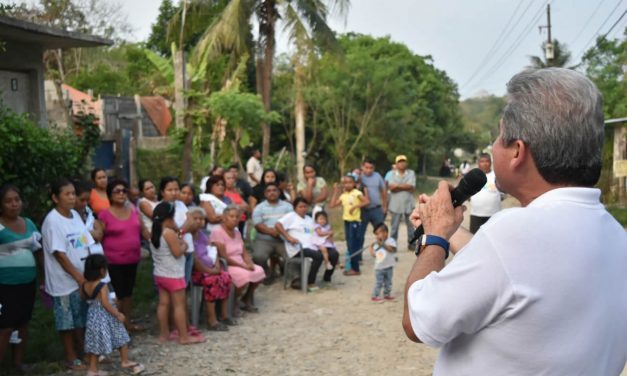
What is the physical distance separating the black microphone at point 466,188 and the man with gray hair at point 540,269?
281 millimetres

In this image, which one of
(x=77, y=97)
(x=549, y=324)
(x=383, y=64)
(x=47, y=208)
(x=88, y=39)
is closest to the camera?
(x=549, y=324)

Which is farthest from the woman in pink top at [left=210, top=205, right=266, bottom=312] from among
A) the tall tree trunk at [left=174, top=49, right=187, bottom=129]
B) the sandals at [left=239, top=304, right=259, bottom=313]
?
Answer: the tall tree trunk at [left=174, top=49, right=187, bottom=129]

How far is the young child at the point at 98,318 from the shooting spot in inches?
220

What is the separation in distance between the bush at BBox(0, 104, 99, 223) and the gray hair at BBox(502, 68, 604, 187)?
18.0ft

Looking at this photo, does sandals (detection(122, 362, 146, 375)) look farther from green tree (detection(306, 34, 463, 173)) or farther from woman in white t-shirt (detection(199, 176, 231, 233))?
green tree (detection(306, 34, 463, 173))

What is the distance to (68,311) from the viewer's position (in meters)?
5.82

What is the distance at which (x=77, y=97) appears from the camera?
22.2 m

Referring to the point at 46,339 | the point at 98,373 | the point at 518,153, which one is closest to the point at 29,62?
the point at 46,339

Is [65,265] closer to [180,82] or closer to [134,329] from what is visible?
[134,329]

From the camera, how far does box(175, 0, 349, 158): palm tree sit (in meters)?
18.2

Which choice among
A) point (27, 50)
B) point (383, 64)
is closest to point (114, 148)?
point (27, 50)

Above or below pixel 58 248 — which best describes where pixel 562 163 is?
above

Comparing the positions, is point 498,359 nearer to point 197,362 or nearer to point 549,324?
point 549,324

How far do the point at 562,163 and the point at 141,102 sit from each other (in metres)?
23.0
